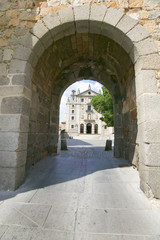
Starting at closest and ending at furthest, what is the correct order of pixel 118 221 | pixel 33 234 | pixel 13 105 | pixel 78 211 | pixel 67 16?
pixel 33 234, pixel 118 221, pixel 78 211, pixel 13 105, pixel 67 16

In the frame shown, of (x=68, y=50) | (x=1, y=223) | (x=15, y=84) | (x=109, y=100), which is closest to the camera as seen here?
(x=1, y=223)

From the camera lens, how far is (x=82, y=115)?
40625 mm

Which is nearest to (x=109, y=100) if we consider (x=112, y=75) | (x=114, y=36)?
(x=112, y=75)

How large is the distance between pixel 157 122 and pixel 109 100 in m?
15.5

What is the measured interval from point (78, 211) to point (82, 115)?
3909 centimetres

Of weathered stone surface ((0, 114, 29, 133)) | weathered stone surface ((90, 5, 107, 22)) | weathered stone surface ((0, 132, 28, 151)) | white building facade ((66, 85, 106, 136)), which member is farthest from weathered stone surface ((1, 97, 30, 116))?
white building facade ((66, 85, 106, 136))

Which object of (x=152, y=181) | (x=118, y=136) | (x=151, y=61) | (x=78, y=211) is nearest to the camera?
(x=78, y=211)

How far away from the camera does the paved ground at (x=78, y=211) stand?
1.31m

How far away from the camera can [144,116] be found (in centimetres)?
208

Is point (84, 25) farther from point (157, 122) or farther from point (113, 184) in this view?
point (113, 184)

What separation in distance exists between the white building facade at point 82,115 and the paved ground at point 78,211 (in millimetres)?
36900

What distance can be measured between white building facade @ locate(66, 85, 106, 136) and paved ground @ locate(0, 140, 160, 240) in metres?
36.9

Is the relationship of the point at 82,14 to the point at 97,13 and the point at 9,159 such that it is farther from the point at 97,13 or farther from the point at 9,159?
the point at 9,159

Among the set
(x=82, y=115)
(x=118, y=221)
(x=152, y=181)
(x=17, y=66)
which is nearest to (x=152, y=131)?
(x=152, y=181)
